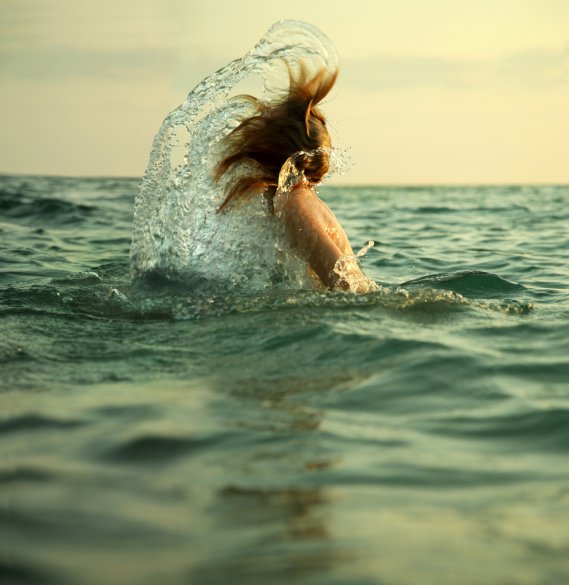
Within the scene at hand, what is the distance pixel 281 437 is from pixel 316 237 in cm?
220

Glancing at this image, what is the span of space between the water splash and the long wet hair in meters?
0.08

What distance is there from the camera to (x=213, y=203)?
5.79 m

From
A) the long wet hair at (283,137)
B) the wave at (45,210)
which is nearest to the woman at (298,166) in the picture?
the long wet hair at (283,137)

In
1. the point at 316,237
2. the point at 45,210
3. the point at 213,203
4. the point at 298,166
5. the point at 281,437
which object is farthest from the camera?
the point at 45,210

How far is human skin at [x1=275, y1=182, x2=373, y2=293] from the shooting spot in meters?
4.83

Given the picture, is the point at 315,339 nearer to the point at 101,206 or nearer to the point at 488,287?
the point at 488,287

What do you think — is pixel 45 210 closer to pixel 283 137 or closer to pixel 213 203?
pixel 213 203

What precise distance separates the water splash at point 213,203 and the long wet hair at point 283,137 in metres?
0.08

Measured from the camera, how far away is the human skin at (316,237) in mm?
4832

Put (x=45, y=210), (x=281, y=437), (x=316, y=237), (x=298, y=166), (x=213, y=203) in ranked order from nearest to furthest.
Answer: (x=281, y=437)
(x=316, y=237)
(x=298, y=166)
(x=213, y=203)
(x=45, y=210)

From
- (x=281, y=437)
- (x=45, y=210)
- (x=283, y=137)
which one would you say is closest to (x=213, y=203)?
(x=283, y=137)

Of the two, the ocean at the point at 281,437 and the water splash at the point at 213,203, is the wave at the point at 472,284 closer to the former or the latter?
the ocean at the point at 281,437

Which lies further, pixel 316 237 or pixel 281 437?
pixel 316 237

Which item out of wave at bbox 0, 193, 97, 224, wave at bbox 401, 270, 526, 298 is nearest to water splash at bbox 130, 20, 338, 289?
wave at bbox 401, 270, 526, 298
